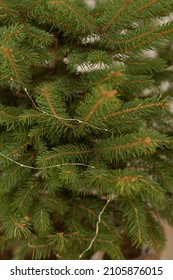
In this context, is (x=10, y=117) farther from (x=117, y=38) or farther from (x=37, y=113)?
(x=117, y=38)

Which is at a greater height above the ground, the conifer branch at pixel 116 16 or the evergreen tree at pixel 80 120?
the conifer branch at pixel 116 16

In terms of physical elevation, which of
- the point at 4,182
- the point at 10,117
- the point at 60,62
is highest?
the point at 60,62

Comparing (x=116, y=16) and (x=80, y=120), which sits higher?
(x=116, y=16)

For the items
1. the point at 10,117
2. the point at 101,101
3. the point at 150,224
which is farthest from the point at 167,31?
the point at 150,224

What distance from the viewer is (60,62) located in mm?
753

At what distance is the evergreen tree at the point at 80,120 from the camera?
531mm

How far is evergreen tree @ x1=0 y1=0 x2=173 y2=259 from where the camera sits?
53 cm

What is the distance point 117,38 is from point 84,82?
101 millimetres

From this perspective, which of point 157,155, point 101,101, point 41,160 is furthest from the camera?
point 157,155

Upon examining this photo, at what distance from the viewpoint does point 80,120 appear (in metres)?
0.55

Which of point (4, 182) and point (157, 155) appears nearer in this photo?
point (4, 182)

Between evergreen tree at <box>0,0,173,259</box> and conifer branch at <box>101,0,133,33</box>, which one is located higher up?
conifer branch at <box>101,0,133,33</box>

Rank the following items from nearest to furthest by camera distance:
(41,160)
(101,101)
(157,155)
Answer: (101,101) → (41,160) → (157,155)

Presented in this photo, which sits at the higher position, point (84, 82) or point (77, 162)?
point (84, 82)
